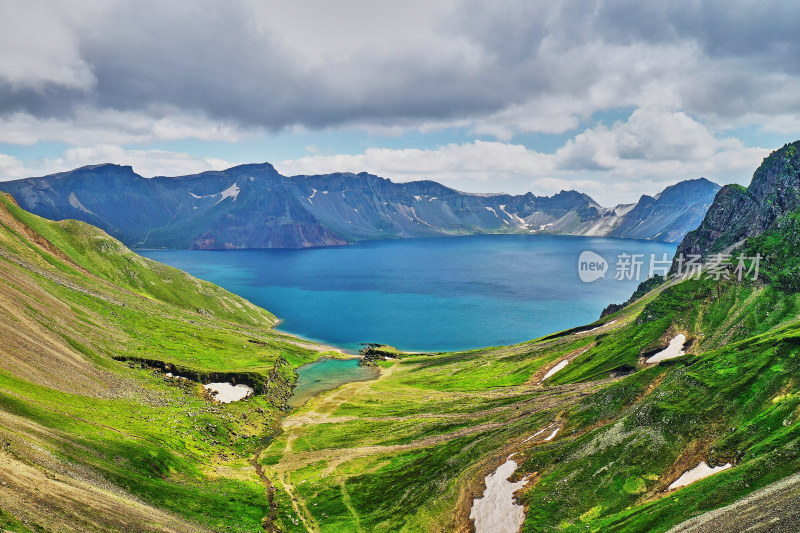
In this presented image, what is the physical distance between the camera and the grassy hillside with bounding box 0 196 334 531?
5438 centimetres

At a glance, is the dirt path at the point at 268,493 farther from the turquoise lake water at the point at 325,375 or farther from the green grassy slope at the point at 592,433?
the turquoise lake water at the point at 325,375

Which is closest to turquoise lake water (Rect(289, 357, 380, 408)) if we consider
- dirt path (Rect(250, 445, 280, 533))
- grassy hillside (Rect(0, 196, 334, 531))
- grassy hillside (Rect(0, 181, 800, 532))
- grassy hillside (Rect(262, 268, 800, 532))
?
grassy hillside (Rect(0, 196, 334, 531))

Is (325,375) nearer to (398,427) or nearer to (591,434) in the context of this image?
(398,427)

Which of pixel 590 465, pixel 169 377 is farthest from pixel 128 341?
pixel 590 465

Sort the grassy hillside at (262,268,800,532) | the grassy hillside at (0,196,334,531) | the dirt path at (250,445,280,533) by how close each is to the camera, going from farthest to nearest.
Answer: the dirt path at (250,445,280,533) < the grassy hillside at (262,268,800,532) < the grassy hillside at (0,196,334,531)

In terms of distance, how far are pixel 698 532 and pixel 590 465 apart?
21.9m

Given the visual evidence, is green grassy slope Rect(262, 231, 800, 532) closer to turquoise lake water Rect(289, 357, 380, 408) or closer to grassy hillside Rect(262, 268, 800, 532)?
grassy hillside Rect(262, 268, 800, 532)

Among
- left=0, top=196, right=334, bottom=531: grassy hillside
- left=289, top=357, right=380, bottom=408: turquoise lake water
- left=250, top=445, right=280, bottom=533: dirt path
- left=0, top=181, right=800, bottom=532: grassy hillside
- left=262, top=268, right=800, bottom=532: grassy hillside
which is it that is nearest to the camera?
left=0, top=196, right=334, bottom=531: grassy hillside

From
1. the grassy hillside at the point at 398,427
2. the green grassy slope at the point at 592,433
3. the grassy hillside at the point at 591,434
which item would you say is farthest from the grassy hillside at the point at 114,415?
the green grassy slope at the point at 592,433

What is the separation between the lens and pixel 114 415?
96.1 metres

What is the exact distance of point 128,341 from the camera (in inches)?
5733

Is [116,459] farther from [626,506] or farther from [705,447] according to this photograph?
[705,447]

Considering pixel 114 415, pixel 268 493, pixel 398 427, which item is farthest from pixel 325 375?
pixel 268 493

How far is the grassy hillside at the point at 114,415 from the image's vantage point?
178ft
